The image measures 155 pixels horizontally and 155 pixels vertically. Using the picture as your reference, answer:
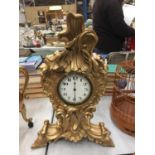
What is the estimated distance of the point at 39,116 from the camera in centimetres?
79

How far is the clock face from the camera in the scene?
2.04 feet

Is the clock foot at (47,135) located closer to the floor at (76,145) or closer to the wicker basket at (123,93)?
the floor at (76,145)

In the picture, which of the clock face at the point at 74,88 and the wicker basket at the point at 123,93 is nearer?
the clock face at the point at 74,88

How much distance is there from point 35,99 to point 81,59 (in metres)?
0.36

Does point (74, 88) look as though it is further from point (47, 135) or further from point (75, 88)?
point (47, 135)

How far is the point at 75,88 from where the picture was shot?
0.63 m

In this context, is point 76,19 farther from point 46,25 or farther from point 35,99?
point 46,25

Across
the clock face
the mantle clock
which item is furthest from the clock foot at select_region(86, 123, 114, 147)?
the clock face

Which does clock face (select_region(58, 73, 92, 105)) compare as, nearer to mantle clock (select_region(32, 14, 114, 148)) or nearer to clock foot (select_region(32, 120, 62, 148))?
mantle clock (select_region(32, 14, 114, 148))

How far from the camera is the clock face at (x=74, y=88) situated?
0.62m

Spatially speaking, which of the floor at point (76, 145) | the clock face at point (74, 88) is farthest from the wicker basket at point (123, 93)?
the clock face at point (74, 88)

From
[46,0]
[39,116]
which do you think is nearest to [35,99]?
[39,116]

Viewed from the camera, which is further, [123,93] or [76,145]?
[123,93]

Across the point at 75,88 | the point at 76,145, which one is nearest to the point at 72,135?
the point at 76,145
